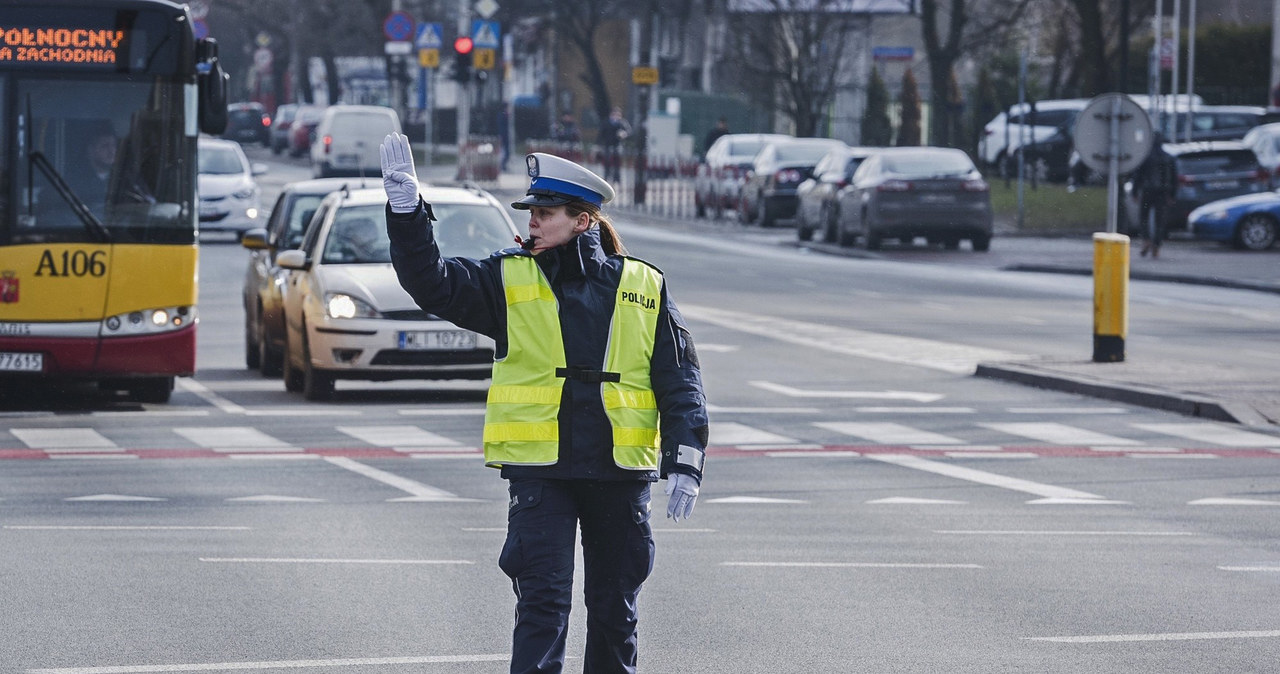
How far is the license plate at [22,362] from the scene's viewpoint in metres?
15.0

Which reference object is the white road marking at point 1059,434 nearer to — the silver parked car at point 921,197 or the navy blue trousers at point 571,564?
the navy blue trousers at point 571,564

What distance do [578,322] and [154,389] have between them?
35.9 feet

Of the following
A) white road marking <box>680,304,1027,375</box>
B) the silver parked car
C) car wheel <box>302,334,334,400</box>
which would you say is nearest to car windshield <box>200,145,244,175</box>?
the silver parked car

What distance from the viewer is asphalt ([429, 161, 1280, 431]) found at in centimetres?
1565

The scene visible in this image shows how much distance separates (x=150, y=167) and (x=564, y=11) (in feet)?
175

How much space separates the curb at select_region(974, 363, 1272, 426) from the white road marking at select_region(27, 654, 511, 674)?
8.91 m

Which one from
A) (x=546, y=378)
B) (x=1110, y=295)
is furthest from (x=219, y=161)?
(x=546, y=378)

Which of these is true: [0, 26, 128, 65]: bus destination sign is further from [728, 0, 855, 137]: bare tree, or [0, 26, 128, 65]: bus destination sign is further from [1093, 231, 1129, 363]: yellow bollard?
[728, 0, 855, 137]: bare tree

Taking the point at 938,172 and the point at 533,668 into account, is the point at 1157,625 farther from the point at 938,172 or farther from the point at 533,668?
the point at 938,172

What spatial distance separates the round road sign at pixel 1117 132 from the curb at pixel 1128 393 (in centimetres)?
298

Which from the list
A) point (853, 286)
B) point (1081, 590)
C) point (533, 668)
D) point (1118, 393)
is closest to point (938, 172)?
point (853, 286)

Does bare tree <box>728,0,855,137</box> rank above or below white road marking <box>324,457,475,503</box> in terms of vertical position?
above

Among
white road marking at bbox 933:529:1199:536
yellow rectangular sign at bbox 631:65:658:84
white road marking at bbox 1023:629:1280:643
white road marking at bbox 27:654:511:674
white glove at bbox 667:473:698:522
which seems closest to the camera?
white glove at bbox 667:473:698:522

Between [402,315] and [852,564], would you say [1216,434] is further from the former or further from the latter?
[852,564]
